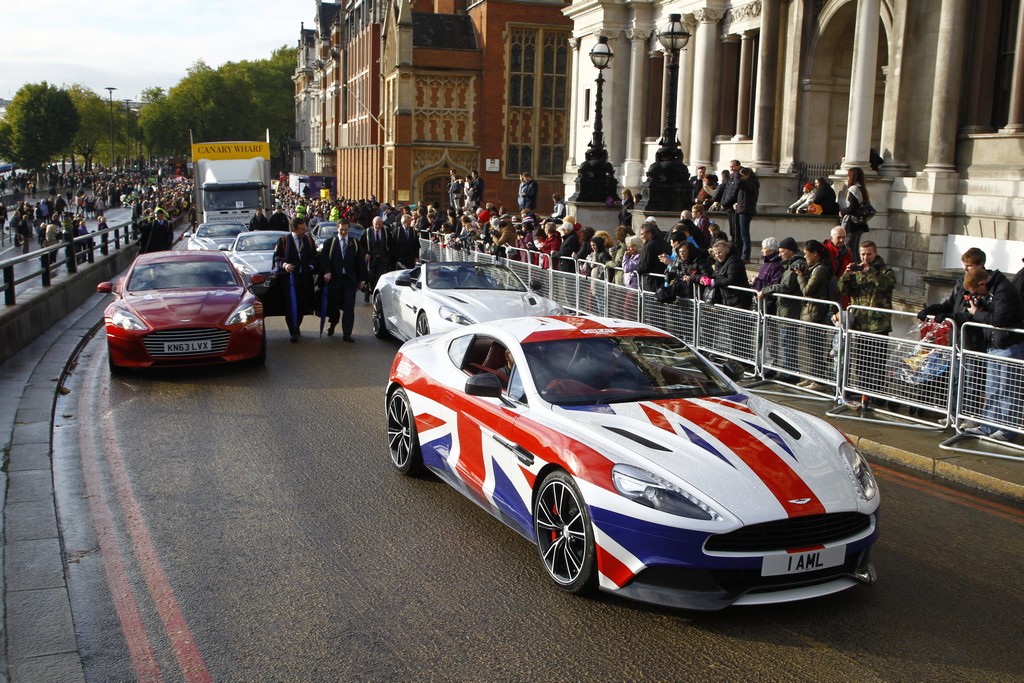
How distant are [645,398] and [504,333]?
121 cm

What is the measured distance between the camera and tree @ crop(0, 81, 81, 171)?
131 meters

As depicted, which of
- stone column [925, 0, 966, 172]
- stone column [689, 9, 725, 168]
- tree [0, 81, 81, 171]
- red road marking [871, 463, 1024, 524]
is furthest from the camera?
tree [0, 81, 81, 171]

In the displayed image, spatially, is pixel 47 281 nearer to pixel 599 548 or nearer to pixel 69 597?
pixel 69 597

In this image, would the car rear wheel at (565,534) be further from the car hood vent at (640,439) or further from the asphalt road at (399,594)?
the car hood vent at (640,439)

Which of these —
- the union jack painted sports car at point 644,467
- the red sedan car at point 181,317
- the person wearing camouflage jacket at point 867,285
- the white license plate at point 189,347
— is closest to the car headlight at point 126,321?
the red sedan car at point 181,317

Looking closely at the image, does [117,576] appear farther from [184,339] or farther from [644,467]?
[184,339]

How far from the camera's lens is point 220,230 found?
29.8 m

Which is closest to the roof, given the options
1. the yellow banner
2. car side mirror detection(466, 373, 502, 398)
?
the yellow banner

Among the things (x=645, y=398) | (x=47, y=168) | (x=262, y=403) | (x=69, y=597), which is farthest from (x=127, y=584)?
(x=47, y=168)

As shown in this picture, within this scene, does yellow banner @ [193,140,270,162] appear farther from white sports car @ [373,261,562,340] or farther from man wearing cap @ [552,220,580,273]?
white sports car @ [373,261,562,340]

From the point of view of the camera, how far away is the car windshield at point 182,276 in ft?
44.5

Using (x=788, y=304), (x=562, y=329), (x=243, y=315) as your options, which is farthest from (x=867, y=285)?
(x=243, y=315)

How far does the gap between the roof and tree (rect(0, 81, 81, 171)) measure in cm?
9429

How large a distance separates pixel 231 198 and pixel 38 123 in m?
109
